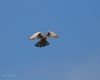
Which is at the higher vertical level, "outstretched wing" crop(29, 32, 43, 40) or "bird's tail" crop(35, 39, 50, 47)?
"outstretched wing" crop(29, 32, 43, 40)

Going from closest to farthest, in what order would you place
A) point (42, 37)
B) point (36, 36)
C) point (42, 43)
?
point (36, 36) < point (42, 43) < point (42, 37)

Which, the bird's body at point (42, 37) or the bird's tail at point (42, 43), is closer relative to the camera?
the bird's tail at point (42, 43)

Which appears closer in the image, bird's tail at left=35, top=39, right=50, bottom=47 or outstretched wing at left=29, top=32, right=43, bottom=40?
bird's tail at left=35, top=39, right=50, bottom=47

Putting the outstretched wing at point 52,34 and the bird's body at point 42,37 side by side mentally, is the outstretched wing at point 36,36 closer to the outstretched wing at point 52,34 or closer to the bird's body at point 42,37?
the bird's body at point 42,37

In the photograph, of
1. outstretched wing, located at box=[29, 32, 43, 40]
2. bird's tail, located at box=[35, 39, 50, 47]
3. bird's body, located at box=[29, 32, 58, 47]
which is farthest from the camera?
outstretched wing, located at box=[29, 32, 43, 40]

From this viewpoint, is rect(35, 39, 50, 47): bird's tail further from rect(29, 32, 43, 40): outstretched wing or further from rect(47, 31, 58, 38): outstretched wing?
rect(47, 31, 58, 38): outstretched wing

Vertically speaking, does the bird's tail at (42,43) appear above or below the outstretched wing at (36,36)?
below

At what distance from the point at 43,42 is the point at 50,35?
100 centimetres

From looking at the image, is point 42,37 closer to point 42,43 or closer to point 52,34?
point 42,43

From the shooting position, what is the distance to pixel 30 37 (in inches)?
2210

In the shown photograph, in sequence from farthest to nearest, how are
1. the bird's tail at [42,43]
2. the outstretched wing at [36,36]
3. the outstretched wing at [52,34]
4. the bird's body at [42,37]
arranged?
1. the outstretched wing at [36,36]
2. the outstretched wing at [52,34]
3. the bird's body at [42,37]
4. the bird's tail at [42,43]

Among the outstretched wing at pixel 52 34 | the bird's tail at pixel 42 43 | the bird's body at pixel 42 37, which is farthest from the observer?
the outstretched wing at pixel 52 34

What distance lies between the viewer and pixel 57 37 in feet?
180

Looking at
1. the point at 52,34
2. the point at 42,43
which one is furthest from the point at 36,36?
the point at 52,34
